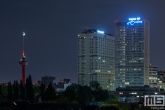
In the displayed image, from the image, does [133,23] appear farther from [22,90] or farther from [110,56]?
[22,90]

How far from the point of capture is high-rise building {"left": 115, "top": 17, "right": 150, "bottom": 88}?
177500mm

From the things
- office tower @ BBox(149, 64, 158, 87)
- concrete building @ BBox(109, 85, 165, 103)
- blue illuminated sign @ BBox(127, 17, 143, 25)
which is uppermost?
blue illuminated sign @ BBox(127, 17, 143, 25)

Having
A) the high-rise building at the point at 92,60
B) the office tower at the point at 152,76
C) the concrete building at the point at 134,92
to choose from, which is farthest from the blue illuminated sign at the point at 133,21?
the concrete building at the point at 134,92

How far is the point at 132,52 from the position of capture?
182125 millimetres

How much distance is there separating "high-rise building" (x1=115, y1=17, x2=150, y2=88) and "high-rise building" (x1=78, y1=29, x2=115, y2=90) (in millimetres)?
4564

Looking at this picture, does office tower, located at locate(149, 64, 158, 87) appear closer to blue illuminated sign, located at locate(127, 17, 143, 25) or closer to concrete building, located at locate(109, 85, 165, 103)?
blue illuminated sign, located at locate(127, 17, 143, 25)

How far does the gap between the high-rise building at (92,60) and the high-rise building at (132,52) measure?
15.0 ft

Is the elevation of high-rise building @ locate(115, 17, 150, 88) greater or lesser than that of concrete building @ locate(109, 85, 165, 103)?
greater

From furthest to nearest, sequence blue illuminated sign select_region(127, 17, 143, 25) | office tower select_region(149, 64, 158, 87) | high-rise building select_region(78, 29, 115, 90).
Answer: office tower select_region(149, 64, 158, 87)
blue illuminated sign select_region(127, 17, 143, 25)
high-rise building select_region(78, 29, 115, 90)

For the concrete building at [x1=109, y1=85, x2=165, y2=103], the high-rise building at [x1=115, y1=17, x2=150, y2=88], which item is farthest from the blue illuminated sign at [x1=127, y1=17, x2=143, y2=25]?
the concrete building at [x1=109, y1=85, x2=165, y2=103]

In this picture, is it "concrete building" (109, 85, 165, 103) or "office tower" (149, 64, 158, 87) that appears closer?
"concrete building" (109, 85, 165, 103)

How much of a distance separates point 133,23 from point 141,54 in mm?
11564

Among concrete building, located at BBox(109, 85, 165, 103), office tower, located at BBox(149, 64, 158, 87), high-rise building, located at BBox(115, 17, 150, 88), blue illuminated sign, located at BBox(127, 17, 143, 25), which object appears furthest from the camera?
office tower, located at BBox(149, 64, 158, 87)

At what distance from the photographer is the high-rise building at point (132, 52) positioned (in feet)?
582
